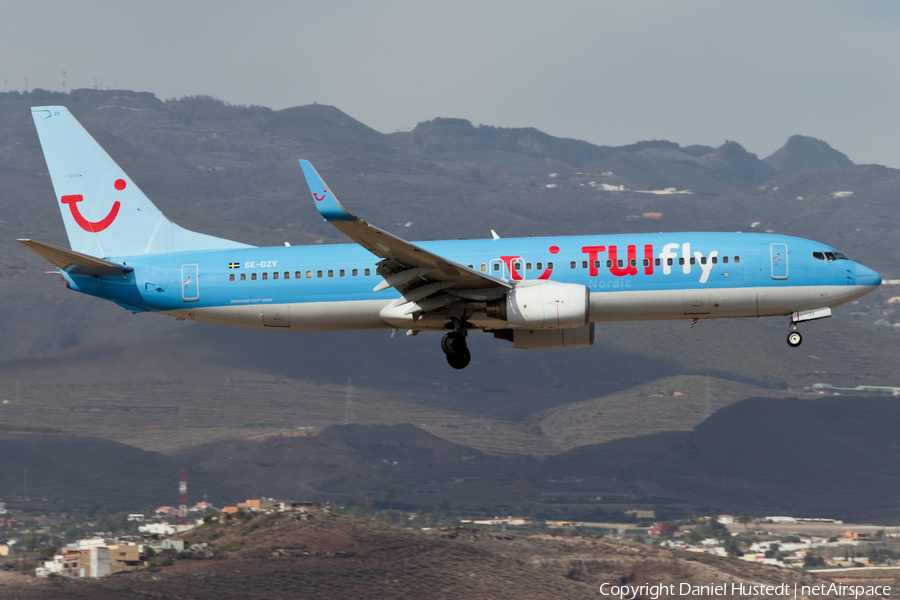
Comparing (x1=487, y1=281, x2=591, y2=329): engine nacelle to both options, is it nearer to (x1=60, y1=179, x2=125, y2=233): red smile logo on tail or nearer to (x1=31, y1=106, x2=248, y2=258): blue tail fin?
(x1=31, y1=106, x2=248, y2=258): blue tail fin

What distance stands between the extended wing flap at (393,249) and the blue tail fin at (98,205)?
978cm

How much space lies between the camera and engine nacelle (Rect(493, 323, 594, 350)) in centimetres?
4659

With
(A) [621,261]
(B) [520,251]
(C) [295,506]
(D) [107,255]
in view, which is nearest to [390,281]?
(B) [520,251]

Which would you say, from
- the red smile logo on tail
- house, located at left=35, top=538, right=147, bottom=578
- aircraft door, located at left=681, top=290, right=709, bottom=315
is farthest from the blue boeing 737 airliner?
house, located at left=35, top=538, right=147, bottom=578

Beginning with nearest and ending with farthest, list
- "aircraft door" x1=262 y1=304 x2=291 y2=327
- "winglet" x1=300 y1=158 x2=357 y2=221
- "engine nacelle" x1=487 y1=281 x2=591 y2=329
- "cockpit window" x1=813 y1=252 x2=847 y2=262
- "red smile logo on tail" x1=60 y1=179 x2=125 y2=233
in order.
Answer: "winglet" x1=300 y1=158 x2=357 y2=221 → "engine nacelle" x1=487 y1=281 x2=591 y2=329 → "cockpit window" x1=813 y1=252 x2=847 y2=262 → "aircraft door" x1=262 y1=304 x2=291 y2=327 → "red smile logo on tail" x1=60 y1=179 x2=125 y2=233

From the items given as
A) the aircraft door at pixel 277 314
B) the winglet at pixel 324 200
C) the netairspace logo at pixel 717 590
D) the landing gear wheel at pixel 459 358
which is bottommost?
the netairspace logo at pixel 717 590

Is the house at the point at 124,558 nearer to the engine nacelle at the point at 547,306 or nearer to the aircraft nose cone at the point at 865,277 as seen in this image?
the engine nacelle at the point at 547,306

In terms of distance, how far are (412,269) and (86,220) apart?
1679 cm

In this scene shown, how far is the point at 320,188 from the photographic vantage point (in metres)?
38.9

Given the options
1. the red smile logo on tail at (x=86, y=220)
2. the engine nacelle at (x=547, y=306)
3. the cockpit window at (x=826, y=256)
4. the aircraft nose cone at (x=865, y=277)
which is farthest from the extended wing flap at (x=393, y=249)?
the red smile logo on tail at (x=86, y=220)

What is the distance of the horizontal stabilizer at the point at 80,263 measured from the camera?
44.3 m

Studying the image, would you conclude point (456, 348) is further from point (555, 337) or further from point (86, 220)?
point (86, 220)

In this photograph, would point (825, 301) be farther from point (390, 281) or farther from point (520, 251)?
point (390, 281)

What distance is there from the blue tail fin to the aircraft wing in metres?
9.15
